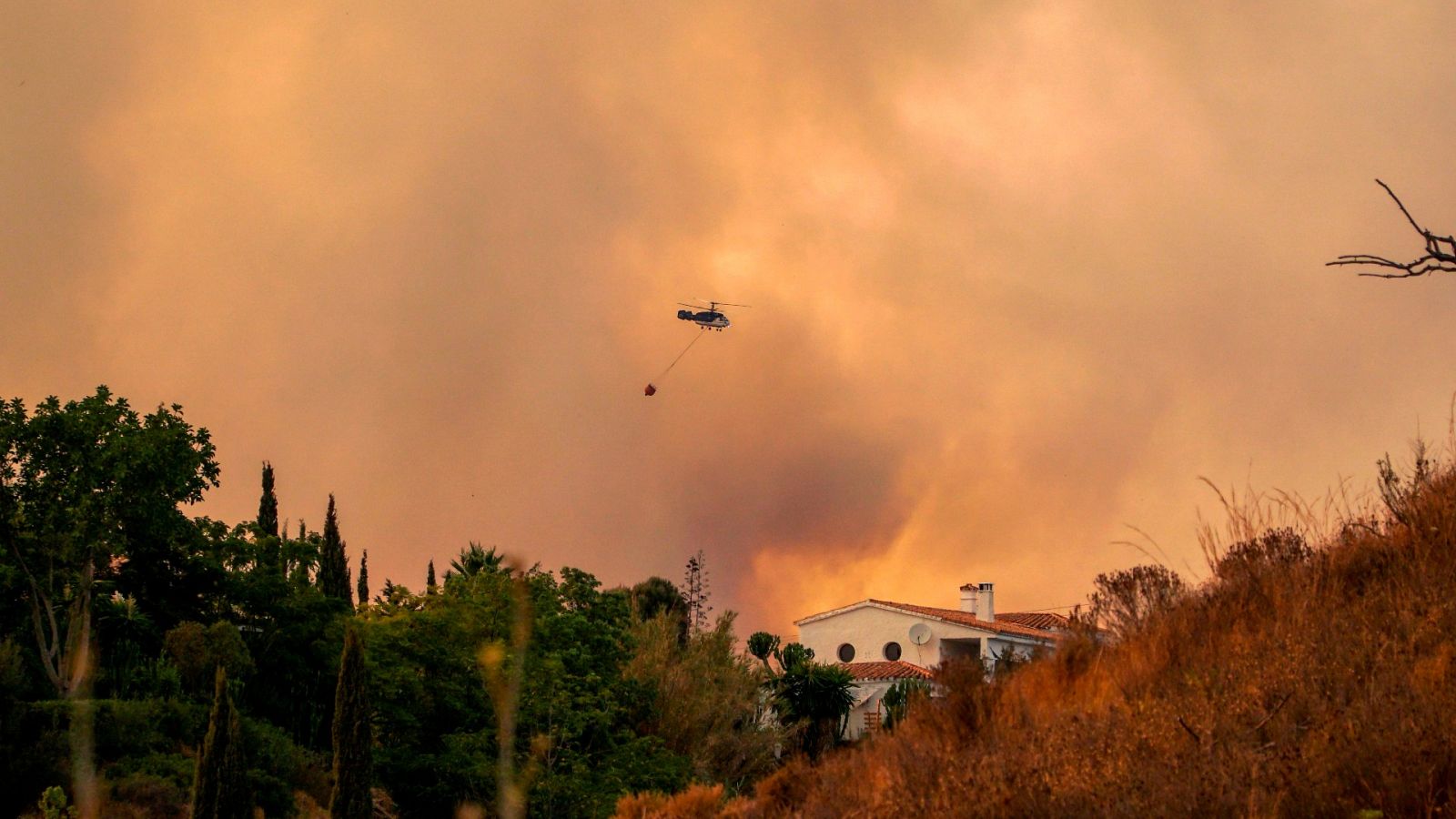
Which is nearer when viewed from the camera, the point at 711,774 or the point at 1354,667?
the point at 1354,667

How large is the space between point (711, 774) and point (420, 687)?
10469 millimetres

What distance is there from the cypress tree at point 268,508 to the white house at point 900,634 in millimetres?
28595

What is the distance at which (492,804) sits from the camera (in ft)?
114

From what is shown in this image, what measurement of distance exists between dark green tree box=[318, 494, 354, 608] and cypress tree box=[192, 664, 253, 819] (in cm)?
2638

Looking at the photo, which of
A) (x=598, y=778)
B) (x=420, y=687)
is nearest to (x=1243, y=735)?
(x=598, y=778)

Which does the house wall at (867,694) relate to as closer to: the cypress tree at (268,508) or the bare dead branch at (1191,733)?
the cypress tree at (268,508)

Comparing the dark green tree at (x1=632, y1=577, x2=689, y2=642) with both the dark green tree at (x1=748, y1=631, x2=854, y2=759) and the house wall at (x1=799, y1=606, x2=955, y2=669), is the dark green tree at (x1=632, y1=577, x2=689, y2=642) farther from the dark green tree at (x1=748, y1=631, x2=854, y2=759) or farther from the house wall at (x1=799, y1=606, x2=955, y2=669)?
the dark green tree at (x1=748, y1=631, x2=854, y2=759)

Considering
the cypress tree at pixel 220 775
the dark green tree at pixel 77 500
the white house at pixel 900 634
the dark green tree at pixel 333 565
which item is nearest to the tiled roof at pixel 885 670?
the white house at pixel 900 634

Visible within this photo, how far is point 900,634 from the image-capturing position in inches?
2569

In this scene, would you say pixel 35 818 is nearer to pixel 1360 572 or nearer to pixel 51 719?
pixel 51 719

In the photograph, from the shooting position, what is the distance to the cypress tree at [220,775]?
86.4 ft

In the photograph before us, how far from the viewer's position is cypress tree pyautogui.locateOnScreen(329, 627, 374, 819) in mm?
29234

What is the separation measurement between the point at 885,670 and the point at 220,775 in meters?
38.3

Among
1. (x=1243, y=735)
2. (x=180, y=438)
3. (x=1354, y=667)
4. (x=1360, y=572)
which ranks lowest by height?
(x=1243, y=735)
